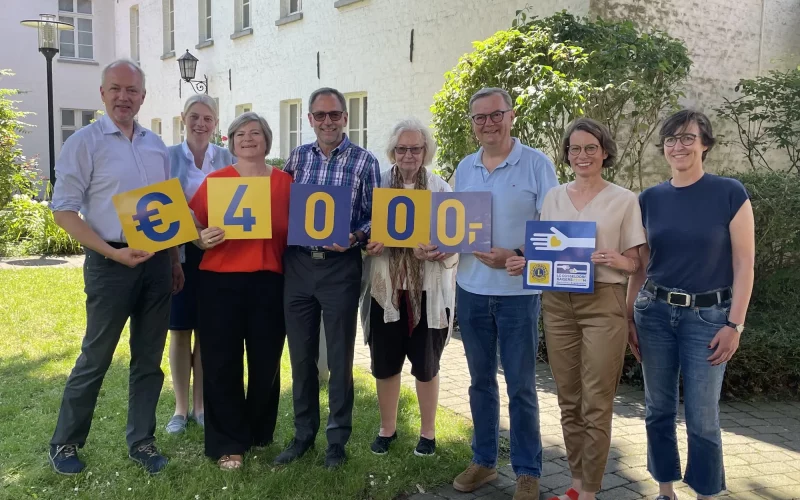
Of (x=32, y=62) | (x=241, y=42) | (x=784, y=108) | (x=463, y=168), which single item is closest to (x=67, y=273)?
(x=241, y=42)

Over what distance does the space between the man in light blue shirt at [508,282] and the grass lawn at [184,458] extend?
58cm

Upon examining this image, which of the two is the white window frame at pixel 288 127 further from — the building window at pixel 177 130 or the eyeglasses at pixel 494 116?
the eyeglasses at pixel 494 116

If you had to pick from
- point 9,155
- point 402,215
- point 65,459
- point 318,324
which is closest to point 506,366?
point 402,215

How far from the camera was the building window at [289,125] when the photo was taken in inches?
557

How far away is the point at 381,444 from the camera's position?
Answer: 4164 millimetres

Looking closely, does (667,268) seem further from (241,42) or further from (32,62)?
(32,62)

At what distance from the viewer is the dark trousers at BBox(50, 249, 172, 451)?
3.67 meters

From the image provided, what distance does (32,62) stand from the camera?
21453 mm

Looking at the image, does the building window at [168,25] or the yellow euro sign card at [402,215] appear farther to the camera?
the building window at [168,25]

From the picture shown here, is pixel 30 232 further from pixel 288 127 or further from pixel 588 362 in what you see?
pixel 588 362

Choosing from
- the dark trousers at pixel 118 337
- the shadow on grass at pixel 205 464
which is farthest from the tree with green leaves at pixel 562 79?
the dark trousers at pixel 118 337

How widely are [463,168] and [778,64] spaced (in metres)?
7.91

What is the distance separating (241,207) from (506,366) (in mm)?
1595

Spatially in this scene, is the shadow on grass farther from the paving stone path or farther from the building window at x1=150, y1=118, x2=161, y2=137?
the building window at x1=150, y1=118, x2=161, y2=137
